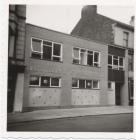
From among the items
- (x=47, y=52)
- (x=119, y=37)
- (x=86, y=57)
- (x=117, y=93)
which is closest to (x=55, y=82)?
(x=47, y=52)

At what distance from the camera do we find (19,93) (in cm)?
1224

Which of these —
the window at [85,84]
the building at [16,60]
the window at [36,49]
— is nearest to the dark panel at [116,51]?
the window at [85,84]

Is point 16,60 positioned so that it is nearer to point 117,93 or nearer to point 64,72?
point 64,72

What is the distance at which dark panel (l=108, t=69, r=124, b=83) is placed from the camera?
16.9 meters

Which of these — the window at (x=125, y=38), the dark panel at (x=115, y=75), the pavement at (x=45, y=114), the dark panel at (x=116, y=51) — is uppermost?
the window at (x=125, y=38)

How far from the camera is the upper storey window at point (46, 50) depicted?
13.5 m

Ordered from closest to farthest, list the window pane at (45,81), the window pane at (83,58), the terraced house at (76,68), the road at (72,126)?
the road at (72,126) < the terraced house at (76,68) < the window pane at (45,81) < the window pane at (83,58)

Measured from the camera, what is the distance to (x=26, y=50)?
42.7ft

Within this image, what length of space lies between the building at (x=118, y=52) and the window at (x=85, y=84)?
1.24 m

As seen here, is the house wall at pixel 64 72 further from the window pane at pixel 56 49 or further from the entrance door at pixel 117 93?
the entrance door at pixel 117 93
